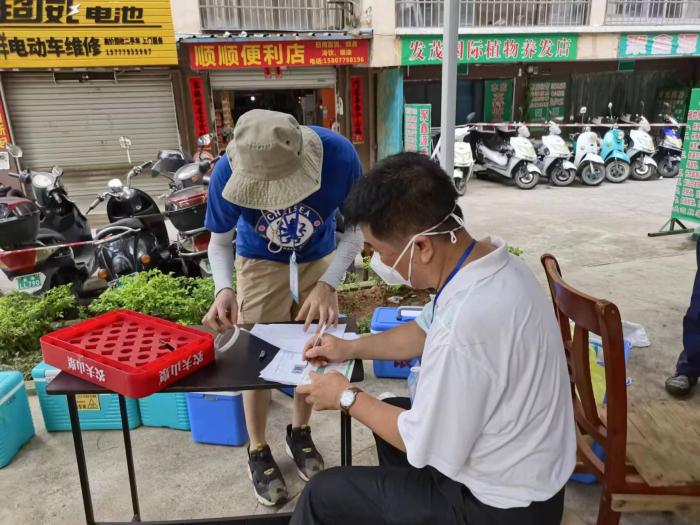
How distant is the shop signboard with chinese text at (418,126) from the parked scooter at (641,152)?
12.7 feet

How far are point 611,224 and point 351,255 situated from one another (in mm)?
5675

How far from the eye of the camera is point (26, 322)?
127 inches

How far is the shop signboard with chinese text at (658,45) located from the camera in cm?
1012

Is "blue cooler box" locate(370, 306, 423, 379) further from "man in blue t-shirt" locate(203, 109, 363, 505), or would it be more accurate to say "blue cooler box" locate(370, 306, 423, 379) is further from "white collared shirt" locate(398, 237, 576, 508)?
"white collared shirt" locate(398, 237, 576, 508)

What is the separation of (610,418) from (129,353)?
136 centimetres

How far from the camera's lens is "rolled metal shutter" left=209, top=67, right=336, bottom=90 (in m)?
9.07

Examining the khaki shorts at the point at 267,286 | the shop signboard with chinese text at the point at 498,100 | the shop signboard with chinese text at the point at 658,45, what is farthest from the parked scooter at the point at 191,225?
the shop signboard with chinese text at the point at 658,45

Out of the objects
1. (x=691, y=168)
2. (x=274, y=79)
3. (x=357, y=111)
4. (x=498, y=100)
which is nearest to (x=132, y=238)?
(x=691, y=168)

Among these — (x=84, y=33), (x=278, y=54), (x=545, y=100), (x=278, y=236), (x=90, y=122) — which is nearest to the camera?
(x=278, y=236)

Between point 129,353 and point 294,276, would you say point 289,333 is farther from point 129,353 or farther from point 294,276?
point 129,353

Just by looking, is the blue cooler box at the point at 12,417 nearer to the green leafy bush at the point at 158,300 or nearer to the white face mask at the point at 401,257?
the green leafy bush at the point at 158,300

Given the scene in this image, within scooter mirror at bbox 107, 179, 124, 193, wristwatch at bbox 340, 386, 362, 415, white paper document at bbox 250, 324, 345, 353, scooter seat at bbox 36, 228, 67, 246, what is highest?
wristwatch at bbox 340, 386, 362, 415

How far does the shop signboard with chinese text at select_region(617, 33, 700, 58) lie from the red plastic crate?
11.0 metres

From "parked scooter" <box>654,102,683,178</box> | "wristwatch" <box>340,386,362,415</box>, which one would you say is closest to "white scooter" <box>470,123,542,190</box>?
"parked scooter" <box>654,102,683,178</box>
